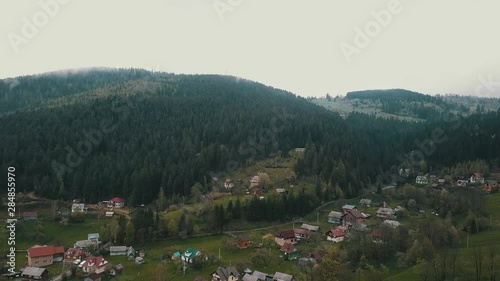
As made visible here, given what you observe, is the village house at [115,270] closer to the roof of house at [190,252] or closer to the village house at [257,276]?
the roof of house at [190,252]

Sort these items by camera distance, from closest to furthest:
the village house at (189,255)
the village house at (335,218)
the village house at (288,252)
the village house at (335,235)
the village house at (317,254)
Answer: the village house at (317,254) → the village house at (189,255) → the village house at (288,252) → the village house at (335,235) → the village house at (335,218)

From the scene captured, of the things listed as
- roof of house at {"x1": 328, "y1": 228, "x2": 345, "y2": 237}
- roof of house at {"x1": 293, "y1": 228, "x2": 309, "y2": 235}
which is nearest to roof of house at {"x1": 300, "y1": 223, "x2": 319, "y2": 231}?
roof of house at {"x1": 293, "y1": 228, "x2": 309, "y2": 235}

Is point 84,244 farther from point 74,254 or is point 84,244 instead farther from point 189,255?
point 189,255

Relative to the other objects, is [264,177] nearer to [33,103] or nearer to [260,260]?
[260,260]

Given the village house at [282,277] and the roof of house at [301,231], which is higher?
A: the roof of house at [301,231]

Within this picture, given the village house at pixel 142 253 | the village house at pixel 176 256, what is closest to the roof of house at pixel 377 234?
the village house at pixel 176 256

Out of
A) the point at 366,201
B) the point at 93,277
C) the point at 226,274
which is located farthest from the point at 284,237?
the point at 366,201

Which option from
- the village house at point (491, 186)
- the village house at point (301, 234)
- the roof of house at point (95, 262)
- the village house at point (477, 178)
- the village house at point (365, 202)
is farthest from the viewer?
the village house at point (477, 178)
